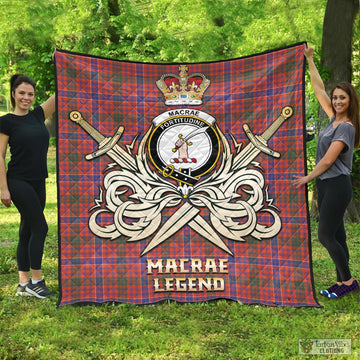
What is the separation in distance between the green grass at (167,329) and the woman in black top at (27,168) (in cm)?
51

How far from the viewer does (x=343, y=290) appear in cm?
450

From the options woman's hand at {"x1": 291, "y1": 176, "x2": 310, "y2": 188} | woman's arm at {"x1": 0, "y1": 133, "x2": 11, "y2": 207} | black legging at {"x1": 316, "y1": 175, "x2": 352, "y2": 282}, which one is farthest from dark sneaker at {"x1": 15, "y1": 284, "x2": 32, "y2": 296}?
black legging at {"x1": 316, "y1": 175, "x2": 352, "y2": 282}

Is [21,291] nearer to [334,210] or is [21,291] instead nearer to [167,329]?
[167,329]

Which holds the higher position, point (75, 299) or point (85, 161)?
point (85, 161)

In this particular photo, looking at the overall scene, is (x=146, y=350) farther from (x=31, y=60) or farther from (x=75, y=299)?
(x=31, y=60)

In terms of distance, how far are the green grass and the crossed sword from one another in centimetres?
60

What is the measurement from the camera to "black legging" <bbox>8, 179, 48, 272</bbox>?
442 cm

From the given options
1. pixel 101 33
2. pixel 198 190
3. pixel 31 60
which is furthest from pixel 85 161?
pixel 31 60

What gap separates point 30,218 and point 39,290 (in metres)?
0.70

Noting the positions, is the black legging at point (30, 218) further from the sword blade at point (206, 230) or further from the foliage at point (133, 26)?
the foliage at point (133, 26)

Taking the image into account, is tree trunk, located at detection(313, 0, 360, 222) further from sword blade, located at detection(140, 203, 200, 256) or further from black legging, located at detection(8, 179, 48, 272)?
black legging, located at detection(8, 179, 48, 272)

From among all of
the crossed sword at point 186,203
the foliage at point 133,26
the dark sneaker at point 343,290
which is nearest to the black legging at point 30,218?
the crossed sword at point 186,203

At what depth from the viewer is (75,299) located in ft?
14.3

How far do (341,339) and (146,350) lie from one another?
1.45m
